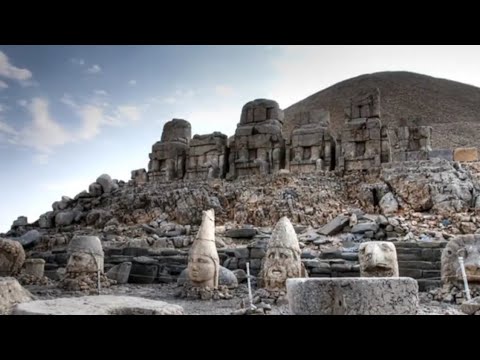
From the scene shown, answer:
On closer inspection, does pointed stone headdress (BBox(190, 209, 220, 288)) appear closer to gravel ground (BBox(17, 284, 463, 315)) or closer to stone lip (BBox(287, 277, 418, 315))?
gravel ground (BBox(17, 284, 463, 315))

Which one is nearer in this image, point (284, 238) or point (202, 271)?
point (284, 238)

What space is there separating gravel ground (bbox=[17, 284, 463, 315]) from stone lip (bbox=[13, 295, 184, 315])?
2138mm

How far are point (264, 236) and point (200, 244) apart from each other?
182 inches

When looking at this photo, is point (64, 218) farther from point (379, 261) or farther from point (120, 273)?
point (379, 261)

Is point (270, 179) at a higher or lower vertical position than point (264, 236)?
higher

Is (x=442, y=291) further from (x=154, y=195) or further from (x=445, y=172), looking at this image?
(x=154, y=195)

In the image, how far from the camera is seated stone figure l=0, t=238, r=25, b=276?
9.98m

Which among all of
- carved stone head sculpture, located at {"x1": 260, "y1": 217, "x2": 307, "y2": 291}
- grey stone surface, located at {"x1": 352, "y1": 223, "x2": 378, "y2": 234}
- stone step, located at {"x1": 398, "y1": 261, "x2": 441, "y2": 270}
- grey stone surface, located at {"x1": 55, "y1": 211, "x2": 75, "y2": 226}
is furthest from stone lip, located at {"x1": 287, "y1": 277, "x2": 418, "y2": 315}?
grey stone surface, located at {"x1": 55, "y1": 211, "x2": 75, "y2": 226}

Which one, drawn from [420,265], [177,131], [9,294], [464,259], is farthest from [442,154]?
[9,294]

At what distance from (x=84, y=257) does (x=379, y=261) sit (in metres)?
5.88

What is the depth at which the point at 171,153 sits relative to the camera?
21.0 meters

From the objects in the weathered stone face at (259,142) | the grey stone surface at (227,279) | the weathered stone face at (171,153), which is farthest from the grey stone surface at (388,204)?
the weathered stone face at (171,153)

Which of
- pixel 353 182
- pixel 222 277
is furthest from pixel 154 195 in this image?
pixel 222 277
